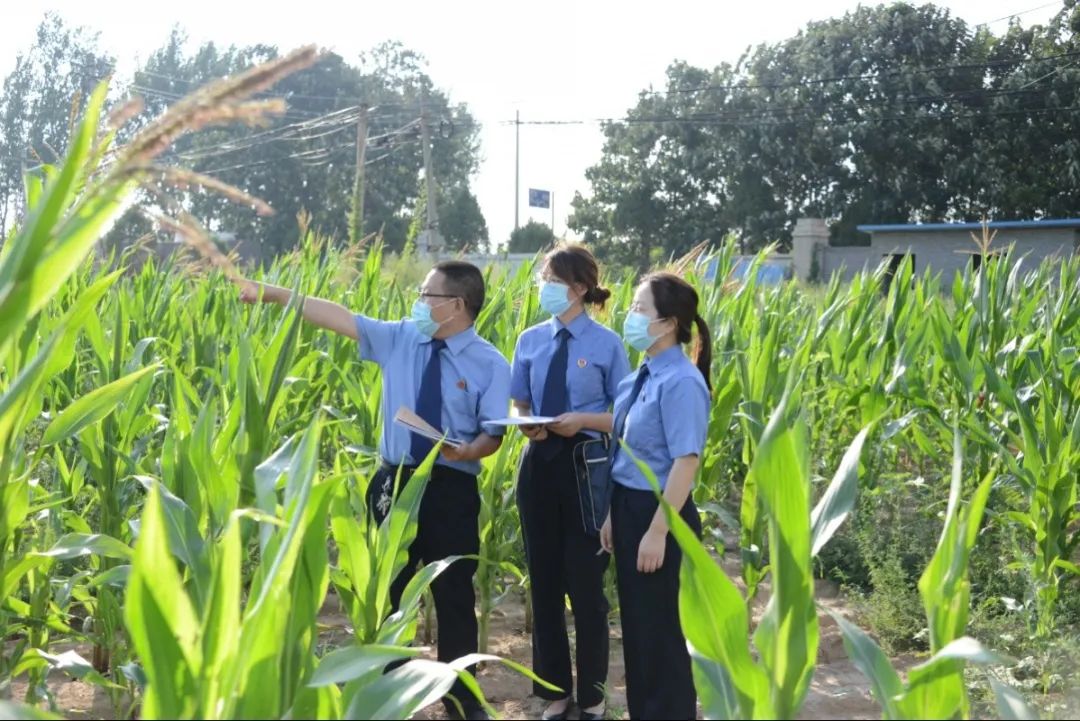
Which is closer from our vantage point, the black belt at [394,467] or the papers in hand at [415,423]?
the papers in hand at [415,423]

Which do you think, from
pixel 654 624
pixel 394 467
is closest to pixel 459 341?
pixel 394 467

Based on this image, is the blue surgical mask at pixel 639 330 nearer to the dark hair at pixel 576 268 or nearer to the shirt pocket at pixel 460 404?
the dark hair at pixel 576 268

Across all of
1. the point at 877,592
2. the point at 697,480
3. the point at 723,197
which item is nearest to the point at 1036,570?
the point at 877,592

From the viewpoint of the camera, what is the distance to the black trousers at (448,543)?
13.5 ft

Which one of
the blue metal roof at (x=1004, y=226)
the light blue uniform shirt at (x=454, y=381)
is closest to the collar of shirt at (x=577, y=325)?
the light blue uniform shirt at (x=454, y=381)

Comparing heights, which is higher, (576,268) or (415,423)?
(576,268)

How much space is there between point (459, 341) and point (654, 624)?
1.13 m

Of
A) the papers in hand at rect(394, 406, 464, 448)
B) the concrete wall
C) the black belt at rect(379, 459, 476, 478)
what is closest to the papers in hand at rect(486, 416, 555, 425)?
the papers in hand at rect(394, 406, 464, 448)

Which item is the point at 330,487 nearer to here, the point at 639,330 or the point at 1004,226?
the point at 639,330

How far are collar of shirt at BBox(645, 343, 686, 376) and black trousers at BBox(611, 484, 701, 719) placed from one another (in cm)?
37

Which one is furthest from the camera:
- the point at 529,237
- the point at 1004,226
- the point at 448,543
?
the point at 529,237

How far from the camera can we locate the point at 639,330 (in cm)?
374

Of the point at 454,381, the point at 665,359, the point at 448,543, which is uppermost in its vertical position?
the point at 665,359

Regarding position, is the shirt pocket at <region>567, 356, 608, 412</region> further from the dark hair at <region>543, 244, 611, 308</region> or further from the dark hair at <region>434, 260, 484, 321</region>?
the dark hair at <region>434, 260, 484, 321</region>
